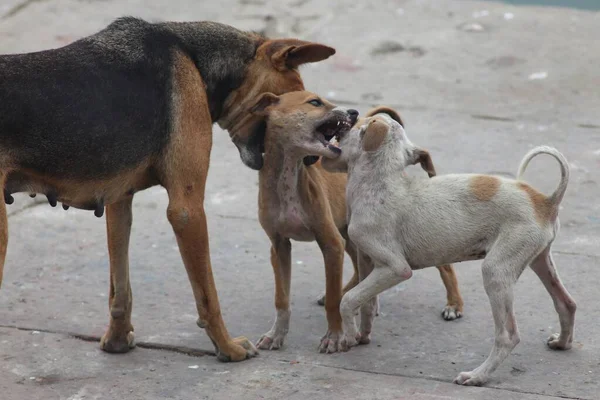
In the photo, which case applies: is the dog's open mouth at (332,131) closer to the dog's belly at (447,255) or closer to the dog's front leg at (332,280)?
the dog's front leg at (332,280)

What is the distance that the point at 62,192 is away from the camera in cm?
487

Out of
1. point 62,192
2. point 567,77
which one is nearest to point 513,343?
point 62,192

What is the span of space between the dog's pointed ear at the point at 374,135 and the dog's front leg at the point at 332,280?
51 cm

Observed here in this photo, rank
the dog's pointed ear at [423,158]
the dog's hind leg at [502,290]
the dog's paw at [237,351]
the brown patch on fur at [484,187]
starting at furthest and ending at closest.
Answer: the dog's paw at [237,351] < the dog's pointed ear at [423,158] < the brown patch on fur at [484,187] < the dog's hind leg at [502,290]

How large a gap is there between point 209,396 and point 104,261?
→ 6.61 ft

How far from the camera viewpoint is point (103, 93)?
16.0ft

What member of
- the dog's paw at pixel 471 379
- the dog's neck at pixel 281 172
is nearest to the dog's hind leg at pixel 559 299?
the dog's paw at pixel 471 379

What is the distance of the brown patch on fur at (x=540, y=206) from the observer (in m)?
4.87

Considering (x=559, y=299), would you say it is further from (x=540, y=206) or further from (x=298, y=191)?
(x=298, y=191)

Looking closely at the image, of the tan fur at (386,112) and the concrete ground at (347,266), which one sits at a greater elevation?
the tan fur at (386,112)

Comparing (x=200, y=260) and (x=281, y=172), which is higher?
(x=281, y=172)

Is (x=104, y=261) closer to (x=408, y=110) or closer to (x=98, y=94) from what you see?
(x=98, y=94)

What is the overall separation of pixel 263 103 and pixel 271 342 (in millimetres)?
1167

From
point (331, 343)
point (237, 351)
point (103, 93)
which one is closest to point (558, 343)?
point (331, 343)
